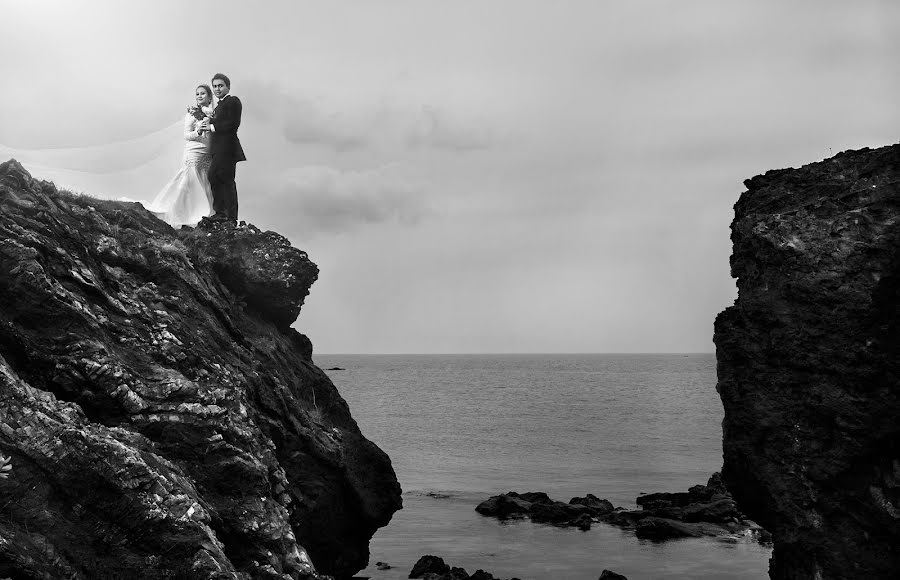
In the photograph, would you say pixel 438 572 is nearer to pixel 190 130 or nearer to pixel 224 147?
pixel 224 147

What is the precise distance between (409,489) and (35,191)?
31.8 meters

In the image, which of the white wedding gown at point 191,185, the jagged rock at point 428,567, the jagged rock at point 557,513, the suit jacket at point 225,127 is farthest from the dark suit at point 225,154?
the jagged rock at point 557,513

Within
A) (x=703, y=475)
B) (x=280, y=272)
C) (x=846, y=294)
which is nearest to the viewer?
(x=846, y=294)

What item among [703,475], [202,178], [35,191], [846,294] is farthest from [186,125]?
[703,475]

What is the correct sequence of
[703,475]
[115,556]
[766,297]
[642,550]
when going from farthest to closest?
1. [703,475]
2. [642,550]
3. [766,297]
4. [115,556]

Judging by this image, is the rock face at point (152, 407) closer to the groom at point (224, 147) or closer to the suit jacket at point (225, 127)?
the groom at point (224, 147)

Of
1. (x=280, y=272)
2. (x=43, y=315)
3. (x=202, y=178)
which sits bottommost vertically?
(x=43, y=315)

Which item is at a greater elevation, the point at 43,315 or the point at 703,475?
the point at 43,315

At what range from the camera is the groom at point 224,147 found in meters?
23.8

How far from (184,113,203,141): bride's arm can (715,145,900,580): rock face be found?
1595 centimetres

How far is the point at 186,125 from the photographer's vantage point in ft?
79.8

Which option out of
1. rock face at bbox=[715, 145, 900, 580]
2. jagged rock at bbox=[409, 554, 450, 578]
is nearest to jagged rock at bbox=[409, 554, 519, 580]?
jagged rock at bbox=[409, 554, 450, 578]

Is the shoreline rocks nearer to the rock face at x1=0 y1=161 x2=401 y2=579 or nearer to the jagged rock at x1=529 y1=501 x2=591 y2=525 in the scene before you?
the jagged rock at x1=529 y1=501 x2=591 y2=525

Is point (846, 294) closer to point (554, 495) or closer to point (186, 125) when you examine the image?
point (186, 125)
